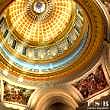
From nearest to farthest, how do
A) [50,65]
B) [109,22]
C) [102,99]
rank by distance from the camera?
[109,22] → [102,99] → [50,65]

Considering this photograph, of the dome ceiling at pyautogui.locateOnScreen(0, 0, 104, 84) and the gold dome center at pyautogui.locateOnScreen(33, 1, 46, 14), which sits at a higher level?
the gold dome center at pyautogui.locateOnScreen(33, 1, 46, 14)

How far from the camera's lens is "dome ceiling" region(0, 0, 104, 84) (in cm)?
1630

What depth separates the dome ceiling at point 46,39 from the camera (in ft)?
53.5

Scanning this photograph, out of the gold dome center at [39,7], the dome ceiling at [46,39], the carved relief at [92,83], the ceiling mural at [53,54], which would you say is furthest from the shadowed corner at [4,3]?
the carved relief at [92,83]

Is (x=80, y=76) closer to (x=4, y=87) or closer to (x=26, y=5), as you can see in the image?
(x=4, y=87)

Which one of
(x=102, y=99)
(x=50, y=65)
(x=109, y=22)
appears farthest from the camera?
Result: (x=50, y=65)

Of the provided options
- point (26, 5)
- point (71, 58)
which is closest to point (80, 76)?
point (71, 58)

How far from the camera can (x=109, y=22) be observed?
1479cm

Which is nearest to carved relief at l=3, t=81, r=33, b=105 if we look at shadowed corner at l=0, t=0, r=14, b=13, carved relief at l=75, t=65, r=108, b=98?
carved relief at l=75, t=65, r=108, b=98

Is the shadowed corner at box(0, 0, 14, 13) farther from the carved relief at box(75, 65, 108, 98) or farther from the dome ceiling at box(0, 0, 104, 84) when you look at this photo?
the carved relief at box(75, 65, 108, 98)

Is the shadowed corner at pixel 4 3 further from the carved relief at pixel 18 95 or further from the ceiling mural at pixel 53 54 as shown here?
the carved relief at pixel 18 95

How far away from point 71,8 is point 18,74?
3771mm

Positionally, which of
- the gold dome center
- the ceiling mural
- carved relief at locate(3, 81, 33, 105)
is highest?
the gold dome center

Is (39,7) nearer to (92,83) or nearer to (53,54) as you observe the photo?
(53,54)
